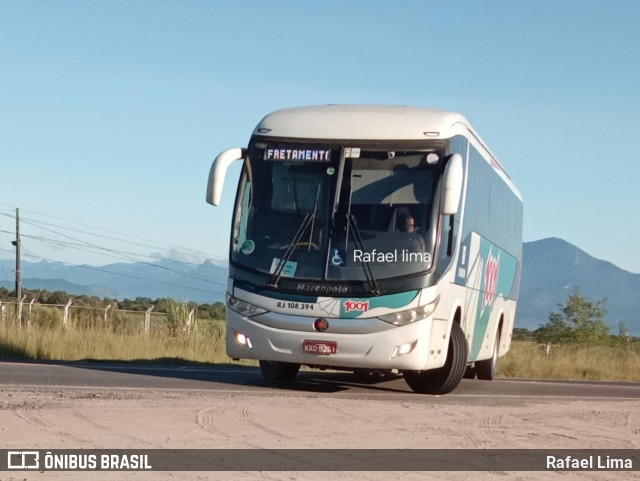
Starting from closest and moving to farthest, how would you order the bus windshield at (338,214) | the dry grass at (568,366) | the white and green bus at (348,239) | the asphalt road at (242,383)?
the white and green bus at (348,239)
the bus windshield at (338,214)
the asphalt road at (242,383)
the dry grass at (568,366)

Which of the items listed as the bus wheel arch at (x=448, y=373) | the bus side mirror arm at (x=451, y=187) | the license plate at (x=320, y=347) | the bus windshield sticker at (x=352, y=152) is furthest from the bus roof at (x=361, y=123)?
the bus wheel arch at (x=448, y=373)

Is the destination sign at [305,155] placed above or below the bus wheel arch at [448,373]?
above

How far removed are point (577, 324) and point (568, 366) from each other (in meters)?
35.9

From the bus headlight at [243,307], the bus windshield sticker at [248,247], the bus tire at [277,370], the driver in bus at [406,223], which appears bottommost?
the bus tire at [277,370]

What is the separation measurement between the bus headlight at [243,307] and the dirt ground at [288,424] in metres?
1.12

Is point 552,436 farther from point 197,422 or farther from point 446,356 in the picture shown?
point 446,356

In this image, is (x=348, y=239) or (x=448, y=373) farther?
(x=448, y=373)

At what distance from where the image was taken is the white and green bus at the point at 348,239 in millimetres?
16547

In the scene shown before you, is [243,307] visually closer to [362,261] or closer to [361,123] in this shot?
[362,261]

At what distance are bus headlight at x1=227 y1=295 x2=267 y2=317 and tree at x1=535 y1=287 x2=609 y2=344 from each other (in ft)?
158

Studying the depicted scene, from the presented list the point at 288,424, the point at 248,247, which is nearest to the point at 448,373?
the point at 248,247

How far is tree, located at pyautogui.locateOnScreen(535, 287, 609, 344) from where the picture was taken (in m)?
64.4

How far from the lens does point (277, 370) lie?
1900cm

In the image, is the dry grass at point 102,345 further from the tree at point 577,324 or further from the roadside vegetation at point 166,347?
the tree at point 577,324
